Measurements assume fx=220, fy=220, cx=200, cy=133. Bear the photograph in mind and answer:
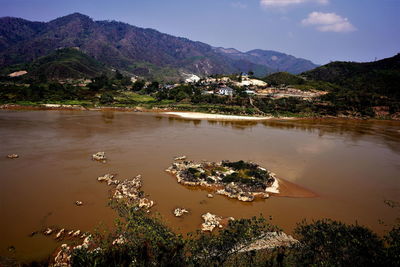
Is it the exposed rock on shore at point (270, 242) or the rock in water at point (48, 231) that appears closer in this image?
the exposed rock on shore at point (270, 242)

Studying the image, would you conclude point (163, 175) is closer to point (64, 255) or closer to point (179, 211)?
point (179, 211)

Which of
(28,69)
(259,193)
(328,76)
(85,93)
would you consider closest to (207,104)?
(85,93)

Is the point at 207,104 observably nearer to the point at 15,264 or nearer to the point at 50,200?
the point at 50,200

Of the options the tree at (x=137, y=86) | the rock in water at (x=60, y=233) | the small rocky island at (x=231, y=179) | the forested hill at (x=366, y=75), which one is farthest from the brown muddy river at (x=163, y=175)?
the tree at (x=137, y=86)

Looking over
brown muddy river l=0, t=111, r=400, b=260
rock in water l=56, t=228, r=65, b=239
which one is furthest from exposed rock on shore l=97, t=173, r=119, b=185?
rock in water l=56, t=228, r=65, b=239

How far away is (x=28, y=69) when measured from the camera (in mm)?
154375

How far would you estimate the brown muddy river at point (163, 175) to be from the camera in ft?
56.9

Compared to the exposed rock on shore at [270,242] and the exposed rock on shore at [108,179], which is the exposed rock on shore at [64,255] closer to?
the exposed rock on shore at [270,242]

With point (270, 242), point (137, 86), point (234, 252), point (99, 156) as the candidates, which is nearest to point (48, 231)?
point (234, 252)

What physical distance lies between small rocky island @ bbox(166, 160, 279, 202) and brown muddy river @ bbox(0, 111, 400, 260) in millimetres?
1089

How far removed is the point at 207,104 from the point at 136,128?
148ft

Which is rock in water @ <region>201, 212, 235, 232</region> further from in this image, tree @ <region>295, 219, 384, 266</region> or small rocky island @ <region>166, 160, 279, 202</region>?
tree @ <region>295, 219, 384, 266</region>

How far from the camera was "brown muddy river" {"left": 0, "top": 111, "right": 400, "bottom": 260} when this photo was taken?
1733 centimetres

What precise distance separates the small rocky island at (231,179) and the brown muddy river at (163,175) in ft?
3.57
